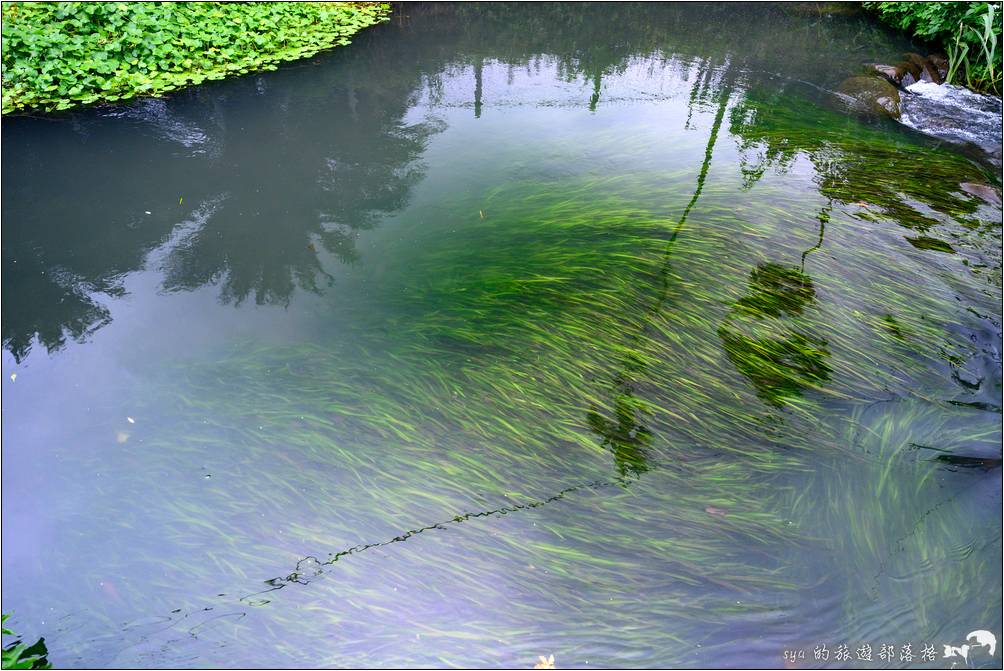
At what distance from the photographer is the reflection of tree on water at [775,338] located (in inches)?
96.6

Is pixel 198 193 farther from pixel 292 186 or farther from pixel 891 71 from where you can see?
pixel 891 71

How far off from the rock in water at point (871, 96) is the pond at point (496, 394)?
0.66m

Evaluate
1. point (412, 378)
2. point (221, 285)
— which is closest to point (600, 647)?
point (412, 378)

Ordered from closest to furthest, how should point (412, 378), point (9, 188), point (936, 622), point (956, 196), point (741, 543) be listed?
point (936, 622) < point (741, 543) < point (412, 378) < point (956, 196) < point (9, 188)

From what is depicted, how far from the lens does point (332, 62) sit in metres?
5.69

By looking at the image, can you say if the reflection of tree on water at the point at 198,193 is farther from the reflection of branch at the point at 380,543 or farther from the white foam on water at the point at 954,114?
the white foam on water at the point at 954,114

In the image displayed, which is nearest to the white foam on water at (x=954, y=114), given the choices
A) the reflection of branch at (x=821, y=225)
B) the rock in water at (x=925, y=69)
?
the rock in water at (x=925, y=69)

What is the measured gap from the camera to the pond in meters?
1.81

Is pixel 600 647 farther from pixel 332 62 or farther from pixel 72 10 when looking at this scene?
pixel 72 10

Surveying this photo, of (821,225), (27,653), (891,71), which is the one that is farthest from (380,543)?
(891,71)

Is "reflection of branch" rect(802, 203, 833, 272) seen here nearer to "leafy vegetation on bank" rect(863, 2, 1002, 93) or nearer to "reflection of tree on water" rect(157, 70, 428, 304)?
"reflection of tree on water" rect(157, 70, 428, 304)

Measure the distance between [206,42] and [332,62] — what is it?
1.12 m

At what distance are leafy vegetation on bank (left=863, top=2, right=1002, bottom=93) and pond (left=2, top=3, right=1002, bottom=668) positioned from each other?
1571 millimetres

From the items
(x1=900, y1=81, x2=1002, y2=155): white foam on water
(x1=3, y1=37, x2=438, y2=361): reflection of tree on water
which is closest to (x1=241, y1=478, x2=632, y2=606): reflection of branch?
(x1=3, y1=37, x2=438, y2=361): reflection of tree on water
